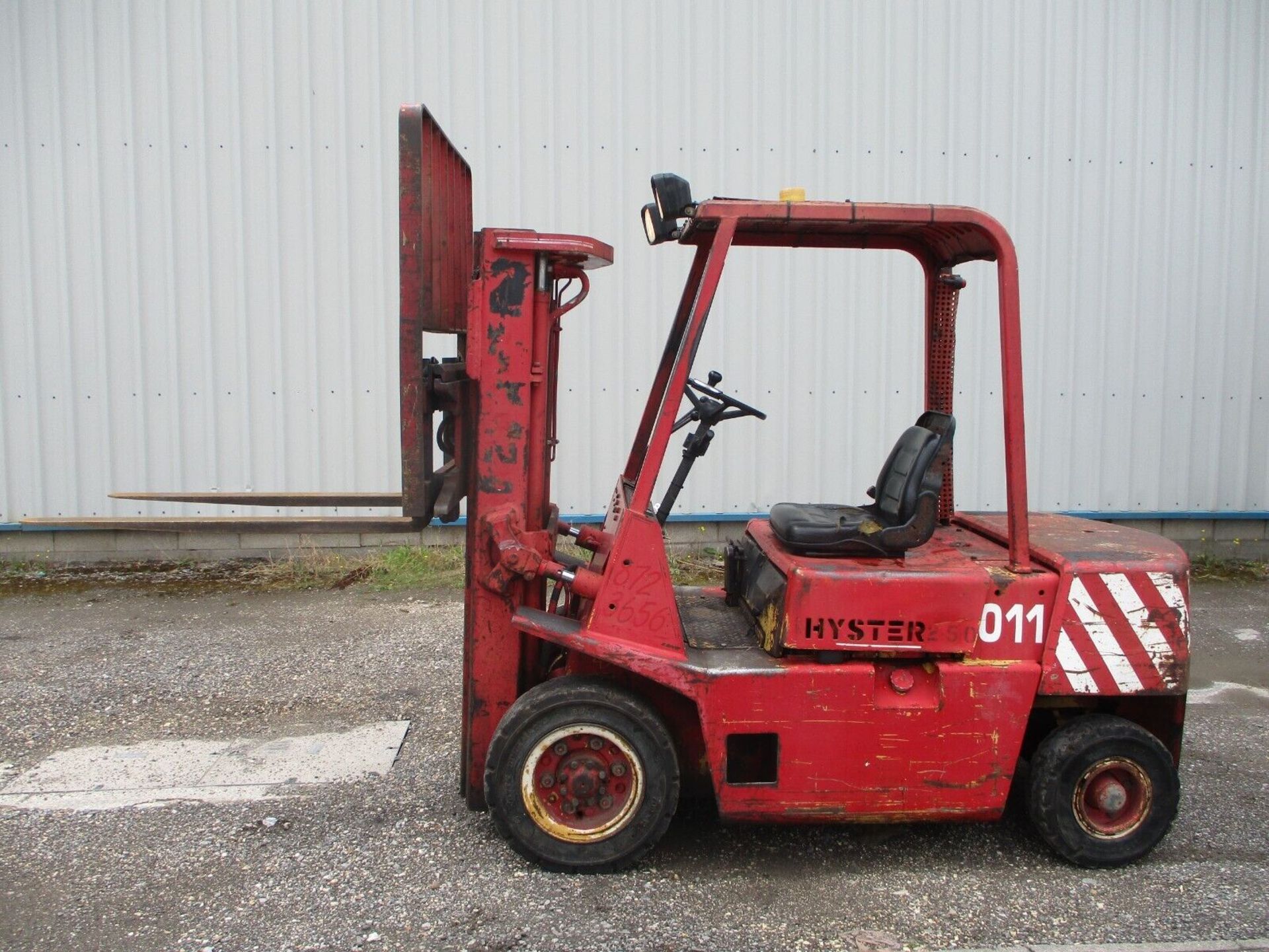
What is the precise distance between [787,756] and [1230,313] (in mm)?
6963

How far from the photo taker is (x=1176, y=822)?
4.01 meters

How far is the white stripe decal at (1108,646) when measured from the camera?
3512 millimetres

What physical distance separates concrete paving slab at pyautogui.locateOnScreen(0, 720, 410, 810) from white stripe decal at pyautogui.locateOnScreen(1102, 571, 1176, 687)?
311cm

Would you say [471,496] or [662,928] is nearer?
[662,928]

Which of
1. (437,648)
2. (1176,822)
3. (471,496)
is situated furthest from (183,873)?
(1176,822)

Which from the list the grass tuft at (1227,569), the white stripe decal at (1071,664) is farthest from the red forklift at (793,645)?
the grass tuft at (1227,569)

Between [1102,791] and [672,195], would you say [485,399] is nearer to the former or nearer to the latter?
[672,195]

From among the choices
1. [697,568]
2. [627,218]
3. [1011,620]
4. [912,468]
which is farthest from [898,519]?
[627,218]

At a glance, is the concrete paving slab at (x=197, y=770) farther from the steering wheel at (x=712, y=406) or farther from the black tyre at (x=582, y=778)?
the steering wheel at (x=712, y=406)

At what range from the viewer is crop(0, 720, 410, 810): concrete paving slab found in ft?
13.6

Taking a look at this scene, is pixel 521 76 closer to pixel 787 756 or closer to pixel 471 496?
pixel 471 496

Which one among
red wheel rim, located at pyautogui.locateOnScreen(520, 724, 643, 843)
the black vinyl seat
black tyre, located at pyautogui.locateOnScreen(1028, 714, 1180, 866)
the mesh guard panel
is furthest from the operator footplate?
black tyre, located at pyautogui.locateOnScreen(1028, 714, 1180, 866)

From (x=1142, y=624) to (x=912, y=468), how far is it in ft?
3.19

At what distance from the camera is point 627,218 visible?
7953 mm
